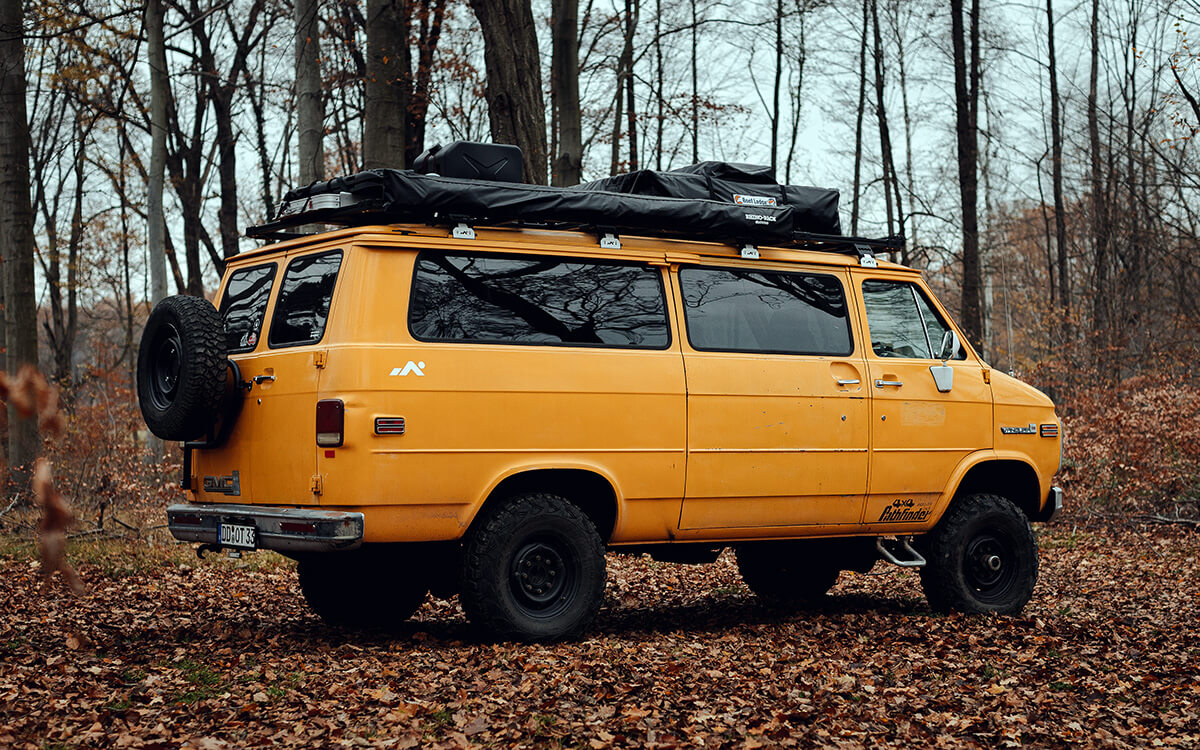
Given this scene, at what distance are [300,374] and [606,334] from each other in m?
1.78

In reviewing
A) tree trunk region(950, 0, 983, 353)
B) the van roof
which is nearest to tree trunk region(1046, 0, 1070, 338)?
tree trunk region(950, 0, 983, 353)

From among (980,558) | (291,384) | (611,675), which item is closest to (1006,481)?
(980,558)

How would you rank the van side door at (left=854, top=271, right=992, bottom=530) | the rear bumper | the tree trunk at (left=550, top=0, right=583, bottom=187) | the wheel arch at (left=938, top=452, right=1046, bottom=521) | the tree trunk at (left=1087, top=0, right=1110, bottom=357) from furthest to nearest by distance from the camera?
the tree trunk at (left=1087, top=0, right=1110, bottom=357), the tree trunk at (left=550, top=0, right=583, bottom=187), the wheel arch at (left=938, top=452, right=1046, bottom=521), the van side door at (left=854, top=271, right=992, bottom=530), the rear bumper

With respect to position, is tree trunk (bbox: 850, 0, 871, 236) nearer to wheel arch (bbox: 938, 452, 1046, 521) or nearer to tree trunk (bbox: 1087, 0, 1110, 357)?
Result: tree trunk (bbox: 1087, 0, 1110, 357)

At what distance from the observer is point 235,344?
7172 mm

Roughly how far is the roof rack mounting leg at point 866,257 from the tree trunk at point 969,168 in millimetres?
11624

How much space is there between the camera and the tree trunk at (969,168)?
67.8 ft

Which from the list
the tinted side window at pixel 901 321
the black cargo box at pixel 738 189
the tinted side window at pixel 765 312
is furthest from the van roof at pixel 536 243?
the tinted side window at pixel 901 321

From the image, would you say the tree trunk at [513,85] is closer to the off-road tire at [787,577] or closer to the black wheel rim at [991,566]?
the off-road tire at [787,577]

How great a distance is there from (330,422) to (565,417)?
4.35ft

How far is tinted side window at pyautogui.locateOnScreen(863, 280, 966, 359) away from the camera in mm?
8391

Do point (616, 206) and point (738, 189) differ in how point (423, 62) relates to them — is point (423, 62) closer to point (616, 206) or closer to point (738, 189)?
point (738, 189)

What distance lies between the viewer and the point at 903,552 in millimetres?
8641

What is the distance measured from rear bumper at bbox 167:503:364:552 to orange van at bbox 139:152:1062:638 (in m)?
0.01
